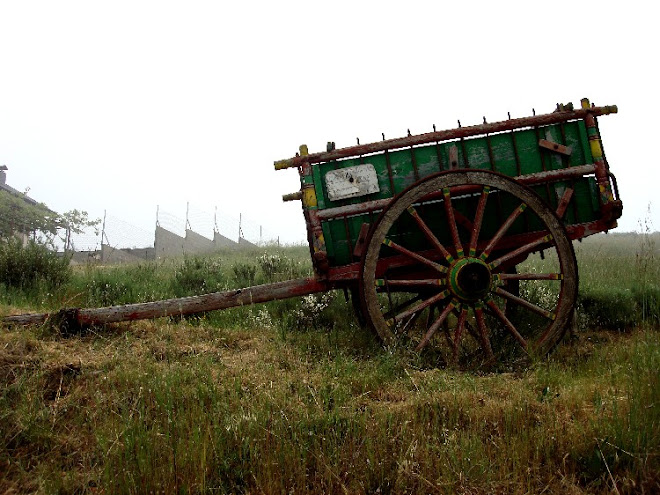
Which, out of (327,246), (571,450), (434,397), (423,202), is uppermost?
(423,202)

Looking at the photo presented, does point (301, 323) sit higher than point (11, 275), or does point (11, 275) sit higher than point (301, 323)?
point (11, 275)

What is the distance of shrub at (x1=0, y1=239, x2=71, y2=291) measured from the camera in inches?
230

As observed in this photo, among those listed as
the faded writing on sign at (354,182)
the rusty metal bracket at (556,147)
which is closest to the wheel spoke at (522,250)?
the rusty metal bracket at (556,147)

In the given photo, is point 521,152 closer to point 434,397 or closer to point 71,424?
point 434,397

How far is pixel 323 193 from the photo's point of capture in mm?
3818

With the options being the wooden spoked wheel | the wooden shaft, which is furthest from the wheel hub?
the wooden shaft

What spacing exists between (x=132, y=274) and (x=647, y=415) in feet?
23.6

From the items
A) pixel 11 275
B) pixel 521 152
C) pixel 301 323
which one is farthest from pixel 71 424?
pixel 11 275

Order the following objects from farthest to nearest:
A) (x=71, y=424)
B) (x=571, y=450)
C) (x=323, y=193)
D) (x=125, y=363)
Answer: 1. (x=323, y=193)
2. (x=125, y=363)
3. (x=71, y=424)
4. (x=571, y=450)

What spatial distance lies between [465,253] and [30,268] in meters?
5.62

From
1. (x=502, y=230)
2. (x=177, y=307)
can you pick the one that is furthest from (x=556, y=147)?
(x=177, y=307)

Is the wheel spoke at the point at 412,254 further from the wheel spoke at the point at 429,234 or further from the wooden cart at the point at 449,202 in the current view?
the wheel spoke at the point at 429,234

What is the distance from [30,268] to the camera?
19.5ft

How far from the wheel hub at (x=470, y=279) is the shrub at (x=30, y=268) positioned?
5.23 meters
